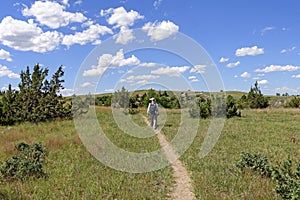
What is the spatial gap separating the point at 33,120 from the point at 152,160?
19156mm

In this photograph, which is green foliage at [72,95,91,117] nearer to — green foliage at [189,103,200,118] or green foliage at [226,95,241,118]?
green foliage at [189,103,200,118]

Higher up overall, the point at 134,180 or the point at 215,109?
the point at 215,109

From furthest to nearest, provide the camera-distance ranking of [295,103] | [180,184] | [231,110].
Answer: [295,103], [231,110], [180,184]

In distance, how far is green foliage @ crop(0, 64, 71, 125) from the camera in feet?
88.2

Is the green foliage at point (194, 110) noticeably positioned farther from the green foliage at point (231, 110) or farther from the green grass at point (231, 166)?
the green grass at point (231, 166)

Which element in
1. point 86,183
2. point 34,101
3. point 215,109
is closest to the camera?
point 86,183

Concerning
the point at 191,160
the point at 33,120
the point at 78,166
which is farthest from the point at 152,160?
the point at 33,120

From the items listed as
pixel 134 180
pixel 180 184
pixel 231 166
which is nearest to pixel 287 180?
pixel 180 184

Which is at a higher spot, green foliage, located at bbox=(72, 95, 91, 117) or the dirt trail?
green foliage, located at bbox=(72, 95, 91, 117)

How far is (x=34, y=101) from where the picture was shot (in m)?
28.0

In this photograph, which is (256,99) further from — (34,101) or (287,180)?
(287,180)

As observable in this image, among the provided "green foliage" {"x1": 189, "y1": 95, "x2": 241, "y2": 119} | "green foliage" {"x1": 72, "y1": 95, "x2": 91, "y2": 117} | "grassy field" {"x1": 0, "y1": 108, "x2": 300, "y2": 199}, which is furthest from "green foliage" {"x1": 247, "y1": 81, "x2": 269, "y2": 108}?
"grassy field" {"x1": 0, "y1": 108, "x2": 300, "y2": 199}

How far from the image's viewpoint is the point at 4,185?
26.4ft

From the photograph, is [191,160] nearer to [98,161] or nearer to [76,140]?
[98,161]
